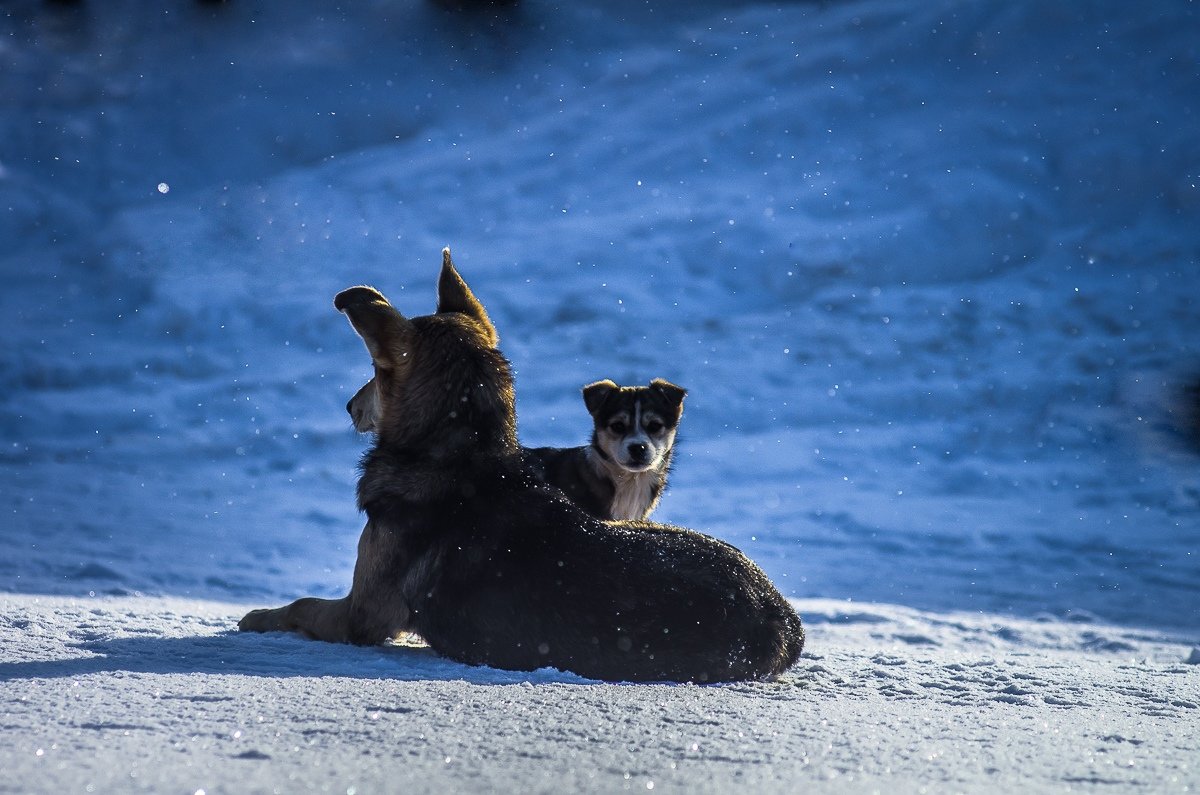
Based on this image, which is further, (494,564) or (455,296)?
(455,296)

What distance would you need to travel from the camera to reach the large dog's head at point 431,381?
17.1 ft

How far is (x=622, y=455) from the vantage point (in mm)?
8562

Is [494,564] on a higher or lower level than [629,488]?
lower

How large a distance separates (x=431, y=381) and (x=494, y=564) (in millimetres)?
1078

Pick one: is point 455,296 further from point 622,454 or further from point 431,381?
point 622,454

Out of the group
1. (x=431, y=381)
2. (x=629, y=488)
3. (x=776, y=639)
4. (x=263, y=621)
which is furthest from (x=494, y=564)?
(x=629, y=488)

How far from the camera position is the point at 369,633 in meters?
5.15

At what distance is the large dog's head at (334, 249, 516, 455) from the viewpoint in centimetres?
521

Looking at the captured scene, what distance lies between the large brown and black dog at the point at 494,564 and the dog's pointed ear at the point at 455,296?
0.43 ft

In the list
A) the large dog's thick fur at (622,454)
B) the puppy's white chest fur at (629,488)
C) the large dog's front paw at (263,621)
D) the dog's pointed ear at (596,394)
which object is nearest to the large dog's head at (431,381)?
the large dog's front paw at (263,621)

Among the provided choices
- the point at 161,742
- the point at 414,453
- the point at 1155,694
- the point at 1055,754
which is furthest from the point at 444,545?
the point at 1155,694

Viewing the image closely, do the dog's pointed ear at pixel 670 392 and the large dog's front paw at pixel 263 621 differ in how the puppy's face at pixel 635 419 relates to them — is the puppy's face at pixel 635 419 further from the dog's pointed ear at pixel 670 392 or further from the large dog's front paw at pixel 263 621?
the large dog's front paw at pixel 263 621

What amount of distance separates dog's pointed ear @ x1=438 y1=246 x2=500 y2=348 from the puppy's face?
2871mm

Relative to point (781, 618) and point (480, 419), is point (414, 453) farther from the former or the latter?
point (781, 618)
